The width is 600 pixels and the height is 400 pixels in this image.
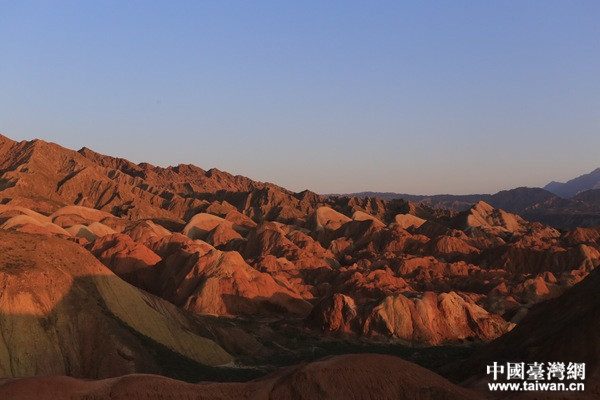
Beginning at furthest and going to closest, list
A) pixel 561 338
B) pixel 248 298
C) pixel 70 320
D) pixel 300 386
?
1. pixel 248 298
2. pixel 70 320
3. pixel 561 338
4. pixel 300 386

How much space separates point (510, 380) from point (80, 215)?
118 m

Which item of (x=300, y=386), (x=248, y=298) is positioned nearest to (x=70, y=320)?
(x=300, y=386)

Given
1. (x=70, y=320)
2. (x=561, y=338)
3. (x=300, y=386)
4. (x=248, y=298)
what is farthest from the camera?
(x=248, y=298)

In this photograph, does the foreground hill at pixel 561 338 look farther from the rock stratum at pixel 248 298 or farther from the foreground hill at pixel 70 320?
the foreground hill at pixel 70 320

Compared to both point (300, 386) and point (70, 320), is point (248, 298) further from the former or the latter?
point (300, 386)

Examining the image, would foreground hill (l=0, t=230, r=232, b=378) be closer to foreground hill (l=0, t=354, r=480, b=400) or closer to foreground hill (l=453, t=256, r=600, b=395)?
foreground hill (l=0, t=354, r=480, b=400)

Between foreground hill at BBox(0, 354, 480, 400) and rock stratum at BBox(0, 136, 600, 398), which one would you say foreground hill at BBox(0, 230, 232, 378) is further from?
foreground hill at BBox(0, 354, 480, 400)

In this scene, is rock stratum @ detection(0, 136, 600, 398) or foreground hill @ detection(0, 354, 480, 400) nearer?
foreground hill @ detection(0, 354, 480, 400)

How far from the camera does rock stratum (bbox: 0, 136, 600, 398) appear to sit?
125 ft

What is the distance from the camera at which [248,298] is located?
82625 mm

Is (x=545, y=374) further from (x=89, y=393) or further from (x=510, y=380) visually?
(x=89, y=393)

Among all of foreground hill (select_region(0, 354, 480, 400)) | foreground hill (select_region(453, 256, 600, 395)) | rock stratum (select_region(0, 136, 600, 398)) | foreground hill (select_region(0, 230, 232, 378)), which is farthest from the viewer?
foreground hill (select_region(0, 230, 232, 378))

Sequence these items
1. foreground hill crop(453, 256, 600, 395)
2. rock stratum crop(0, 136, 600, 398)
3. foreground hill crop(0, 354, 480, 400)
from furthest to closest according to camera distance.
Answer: rock stratum crop(0, 136, 600, 398), foreground hill crop(453, 256, 600, 395), foreground hill crop(0, 354, 480, 400)

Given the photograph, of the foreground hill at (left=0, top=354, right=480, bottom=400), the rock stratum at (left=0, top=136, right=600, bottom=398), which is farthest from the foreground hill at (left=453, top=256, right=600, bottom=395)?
the foreground hill at (left=0, top=354, right=480, bottom=400)
